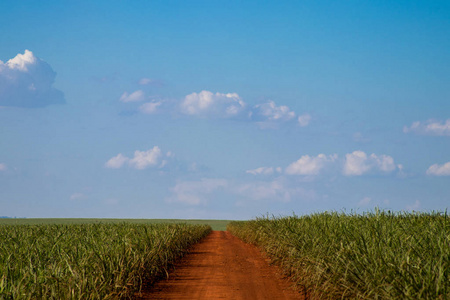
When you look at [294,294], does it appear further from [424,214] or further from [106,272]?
[424,214]

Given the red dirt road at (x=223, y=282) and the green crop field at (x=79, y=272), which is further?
the red dirt road at (x=223, y=282)

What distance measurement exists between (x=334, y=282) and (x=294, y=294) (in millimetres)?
2153

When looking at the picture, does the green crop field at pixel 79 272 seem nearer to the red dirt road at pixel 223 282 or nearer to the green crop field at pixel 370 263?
the red dirt road at pixel 223 282

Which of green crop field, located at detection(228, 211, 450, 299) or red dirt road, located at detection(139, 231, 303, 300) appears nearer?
green crop field, located at detection(228, 211, 450, 299)

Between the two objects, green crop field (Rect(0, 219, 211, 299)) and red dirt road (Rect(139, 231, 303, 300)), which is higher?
green crop field (Rect(0, 219, 211, 299))

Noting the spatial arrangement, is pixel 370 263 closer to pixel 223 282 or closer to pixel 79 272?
pixel 223 282

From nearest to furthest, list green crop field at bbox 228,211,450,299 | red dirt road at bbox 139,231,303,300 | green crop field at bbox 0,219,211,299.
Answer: green crop field at bbox 228,211,450,299
green crop field at bbox 0,219,211,299
red dirt road at bbox 139,231,303,300

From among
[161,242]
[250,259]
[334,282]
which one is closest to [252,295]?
[334,282]

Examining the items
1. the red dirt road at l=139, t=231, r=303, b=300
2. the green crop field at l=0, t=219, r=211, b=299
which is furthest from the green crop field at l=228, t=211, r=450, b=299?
the green crop field at l=0, t=219, r=211, b=299

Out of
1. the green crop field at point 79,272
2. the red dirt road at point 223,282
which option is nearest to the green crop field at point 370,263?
the red dirt road at point 223,282

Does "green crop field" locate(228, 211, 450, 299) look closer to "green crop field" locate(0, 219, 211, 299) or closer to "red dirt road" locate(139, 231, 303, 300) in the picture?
"red dirt road" locate(139, 231, 303, 300)

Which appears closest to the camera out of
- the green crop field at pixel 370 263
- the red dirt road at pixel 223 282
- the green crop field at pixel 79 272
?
the green crop field at pixel 370 263

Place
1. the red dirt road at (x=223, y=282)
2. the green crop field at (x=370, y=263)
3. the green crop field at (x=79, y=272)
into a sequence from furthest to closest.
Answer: the red dirt road at (x=223, y=282)
the green crop field at (x=79, y=272)
the green crop field at (x=370, y=263)

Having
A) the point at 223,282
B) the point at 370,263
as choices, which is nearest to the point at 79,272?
the point at 223,282
